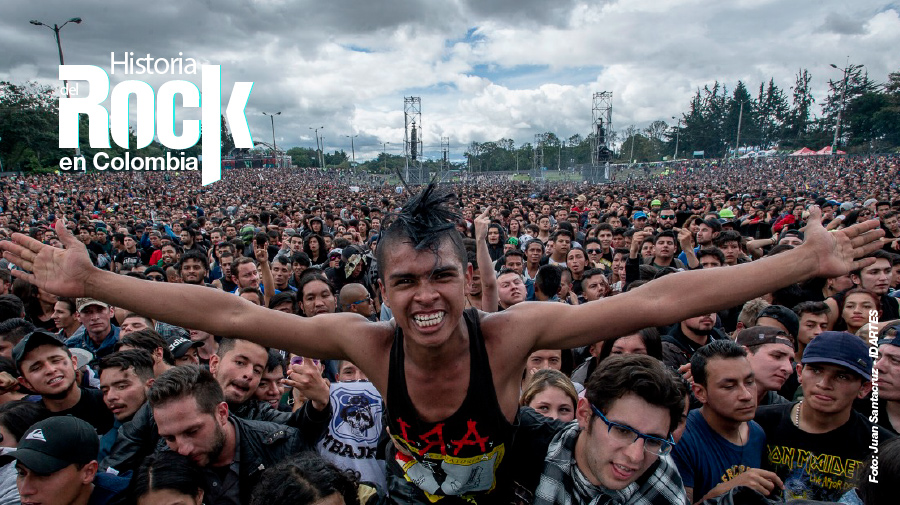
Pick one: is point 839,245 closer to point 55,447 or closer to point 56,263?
point 56,263

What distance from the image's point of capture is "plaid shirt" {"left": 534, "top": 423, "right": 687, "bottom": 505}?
1.93 m

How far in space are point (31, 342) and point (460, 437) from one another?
3310 mm

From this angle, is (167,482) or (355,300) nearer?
(167,482)

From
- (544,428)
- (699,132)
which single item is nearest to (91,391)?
(544,428)

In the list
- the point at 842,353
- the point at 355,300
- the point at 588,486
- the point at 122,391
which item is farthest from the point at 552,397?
the point at 355,300

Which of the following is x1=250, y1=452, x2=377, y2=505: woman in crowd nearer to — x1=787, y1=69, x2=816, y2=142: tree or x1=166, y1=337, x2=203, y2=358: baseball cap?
x1=166, y1=337, x2=203, y2=358: baseball cap

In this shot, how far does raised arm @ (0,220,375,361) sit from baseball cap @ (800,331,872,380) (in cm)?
242

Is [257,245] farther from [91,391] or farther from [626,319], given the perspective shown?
[626,319]

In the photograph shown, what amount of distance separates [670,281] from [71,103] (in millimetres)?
21793

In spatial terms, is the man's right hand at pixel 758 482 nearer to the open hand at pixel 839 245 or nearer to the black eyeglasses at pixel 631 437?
the black eyeglasses at pixel 631 437

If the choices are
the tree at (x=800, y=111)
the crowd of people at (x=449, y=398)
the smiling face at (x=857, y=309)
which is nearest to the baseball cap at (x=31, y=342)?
the crowd of people at (x=449, y=398)

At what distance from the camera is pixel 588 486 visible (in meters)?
1.98

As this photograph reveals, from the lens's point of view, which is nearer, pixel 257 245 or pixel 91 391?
pixel 91 391

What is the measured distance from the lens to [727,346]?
281 cm
